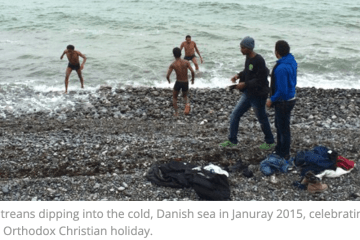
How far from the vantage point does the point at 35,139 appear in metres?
9.02

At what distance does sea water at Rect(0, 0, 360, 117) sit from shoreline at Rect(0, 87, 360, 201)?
2.56 metres

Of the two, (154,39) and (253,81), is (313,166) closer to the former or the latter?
(253,81)

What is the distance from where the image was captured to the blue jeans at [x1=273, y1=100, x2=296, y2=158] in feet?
21.8

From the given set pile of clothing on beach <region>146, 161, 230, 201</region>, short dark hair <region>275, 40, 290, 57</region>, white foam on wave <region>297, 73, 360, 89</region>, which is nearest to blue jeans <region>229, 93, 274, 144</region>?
short dark hair <region>275, 40, 290, 57</region>

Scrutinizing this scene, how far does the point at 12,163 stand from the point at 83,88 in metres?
8.28

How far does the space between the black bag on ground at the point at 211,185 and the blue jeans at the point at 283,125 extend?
1498 mm

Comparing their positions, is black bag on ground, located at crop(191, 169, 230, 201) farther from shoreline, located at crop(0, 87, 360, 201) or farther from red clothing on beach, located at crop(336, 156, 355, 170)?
red clothing on beach, located at crop(336, 156, 355, 170)

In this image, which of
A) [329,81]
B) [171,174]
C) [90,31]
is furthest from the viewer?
[90,31]

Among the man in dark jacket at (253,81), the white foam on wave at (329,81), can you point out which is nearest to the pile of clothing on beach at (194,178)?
the man in dark jacket at (253,81)

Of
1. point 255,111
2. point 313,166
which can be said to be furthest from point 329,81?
point 313,166

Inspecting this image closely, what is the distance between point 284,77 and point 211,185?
86.8 inches

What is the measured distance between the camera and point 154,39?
2553cm

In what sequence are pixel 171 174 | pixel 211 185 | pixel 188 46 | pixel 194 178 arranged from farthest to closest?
pixel 188 46 < pixel 171 174 < pixel 194 178 < pixel 211 185

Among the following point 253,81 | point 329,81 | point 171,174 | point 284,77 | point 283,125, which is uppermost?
point 284,77
